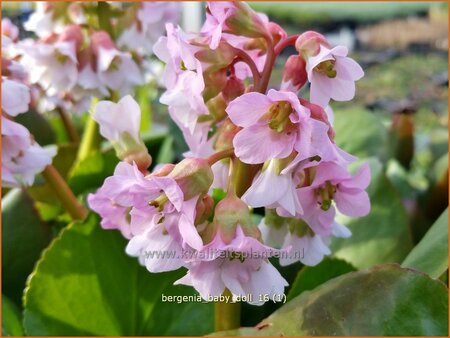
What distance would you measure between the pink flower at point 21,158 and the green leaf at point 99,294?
0.20ft

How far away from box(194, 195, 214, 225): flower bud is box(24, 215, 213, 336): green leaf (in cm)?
16

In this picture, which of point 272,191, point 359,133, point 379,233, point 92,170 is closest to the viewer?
point 272,191

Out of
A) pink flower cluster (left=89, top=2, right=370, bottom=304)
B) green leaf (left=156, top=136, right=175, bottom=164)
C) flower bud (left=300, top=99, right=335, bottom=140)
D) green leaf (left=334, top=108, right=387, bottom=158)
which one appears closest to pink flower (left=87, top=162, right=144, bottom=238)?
pink flower cluster (left=89, top=2, right=370, bottom=304)

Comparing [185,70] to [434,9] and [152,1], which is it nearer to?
[152,1]

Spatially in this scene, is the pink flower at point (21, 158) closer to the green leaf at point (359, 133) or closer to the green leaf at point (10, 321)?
the green leaf at point (10, 321)

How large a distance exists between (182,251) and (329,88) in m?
0.13

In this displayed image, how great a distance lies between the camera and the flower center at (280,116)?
0.38 m

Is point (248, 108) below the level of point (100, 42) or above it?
above

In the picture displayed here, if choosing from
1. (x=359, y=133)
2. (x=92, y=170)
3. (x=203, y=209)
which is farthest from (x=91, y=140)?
(x=203, y=209)

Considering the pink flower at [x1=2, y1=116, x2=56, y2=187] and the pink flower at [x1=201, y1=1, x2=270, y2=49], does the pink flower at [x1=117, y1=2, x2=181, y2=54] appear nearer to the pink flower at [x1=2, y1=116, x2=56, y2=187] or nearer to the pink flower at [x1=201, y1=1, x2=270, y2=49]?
the pink flower at [x1=2, y1=116, x2=56, y2=187]

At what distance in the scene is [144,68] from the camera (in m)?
0.80

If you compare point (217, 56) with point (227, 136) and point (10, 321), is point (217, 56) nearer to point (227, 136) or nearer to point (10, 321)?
point (227, 136)

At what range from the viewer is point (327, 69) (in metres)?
0.40

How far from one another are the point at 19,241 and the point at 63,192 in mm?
72
